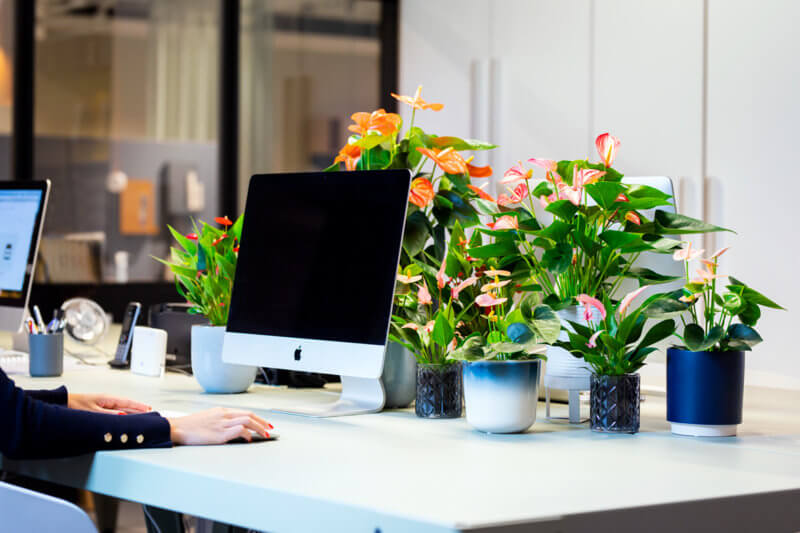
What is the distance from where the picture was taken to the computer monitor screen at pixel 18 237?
236cm

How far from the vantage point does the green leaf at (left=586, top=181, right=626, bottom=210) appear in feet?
4.33

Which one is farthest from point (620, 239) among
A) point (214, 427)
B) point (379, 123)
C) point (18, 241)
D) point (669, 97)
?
point (669, 97)

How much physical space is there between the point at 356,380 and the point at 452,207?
341 millimetres

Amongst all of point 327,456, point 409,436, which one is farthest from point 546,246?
point 327,456

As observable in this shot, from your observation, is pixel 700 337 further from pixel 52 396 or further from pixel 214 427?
pixel 52 396

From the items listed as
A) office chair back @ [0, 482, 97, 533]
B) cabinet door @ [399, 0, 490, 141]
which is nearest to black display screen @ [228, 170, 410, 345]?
office chair back @ [0, 482, 97, 533]

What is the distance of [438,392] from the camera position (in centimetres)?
150

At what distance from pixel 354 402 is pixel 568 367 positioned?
1.21ft

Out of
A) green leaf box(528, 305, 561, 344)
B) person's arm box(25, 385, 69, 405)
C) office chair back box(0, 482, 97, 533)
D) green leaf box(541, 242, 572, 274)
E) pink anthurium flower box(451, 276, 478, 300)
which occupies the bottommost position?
office chair back box(0, 482, 97, 533)

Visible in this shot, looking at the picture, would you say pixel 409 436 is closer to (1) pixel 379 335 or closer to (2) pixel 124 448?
(1) pixel 379 335

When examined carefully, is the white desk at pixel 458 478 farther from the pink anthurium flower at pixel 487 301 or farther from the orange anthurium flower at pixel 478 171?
the orange anthurium flower at pixel 478 171

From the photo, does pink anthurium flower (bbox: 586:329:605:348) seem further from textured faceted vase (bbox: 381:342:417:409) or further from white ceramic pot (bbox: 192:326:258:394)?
white ceramic pot (bbox: 192:326:258:394)

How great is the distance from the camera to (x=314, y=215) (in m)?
1.61

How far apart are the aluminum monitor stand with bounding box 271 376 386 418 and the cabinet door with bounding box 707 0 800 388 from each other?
1.53 metres
